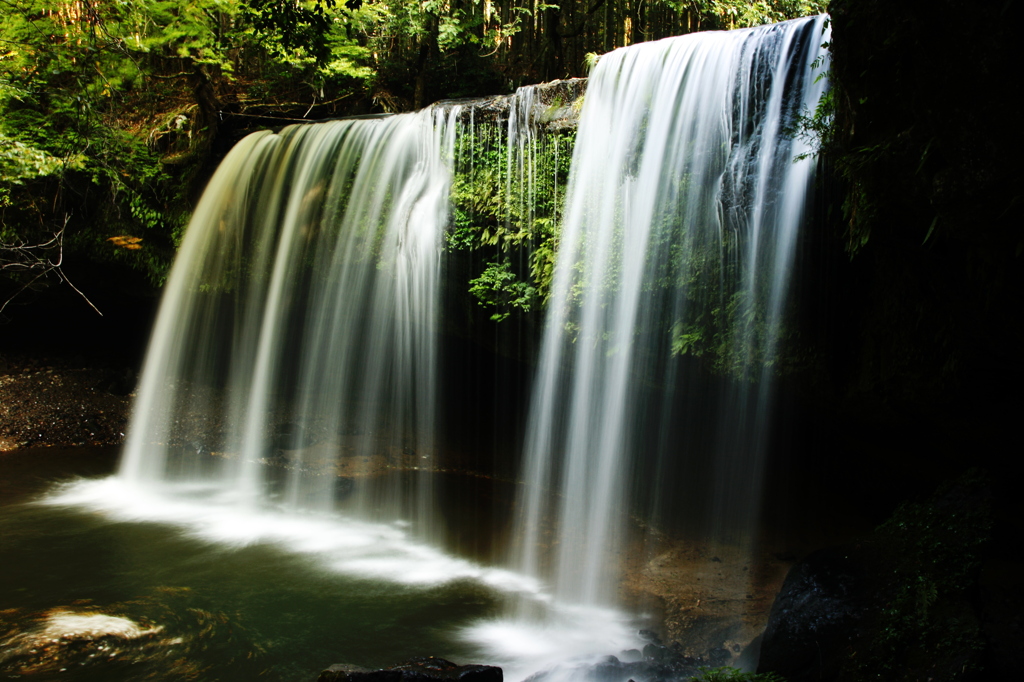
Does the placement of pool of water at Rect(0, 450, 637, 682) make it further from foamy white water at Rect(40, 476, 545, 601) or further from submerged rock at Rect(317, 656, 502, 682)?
submerged rock at Rect(317, 656, 502, 682)

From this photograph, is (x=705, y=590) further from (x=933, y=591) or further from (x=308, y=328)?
(x=308, y=328)

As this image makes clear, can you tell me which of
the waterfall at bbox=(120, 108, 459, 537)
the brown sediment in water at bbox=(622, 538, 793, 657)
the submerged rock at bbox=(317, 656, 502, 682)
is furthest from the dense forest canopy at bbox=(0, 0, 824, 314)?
the brown sediment in water at bbox=(622, 538, 793, 657)

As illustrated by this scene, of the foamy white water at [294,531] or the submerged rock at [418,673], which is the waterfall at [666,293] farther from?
the submerged rock at [418,673]

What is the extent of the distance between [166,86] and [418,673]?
11281 mm

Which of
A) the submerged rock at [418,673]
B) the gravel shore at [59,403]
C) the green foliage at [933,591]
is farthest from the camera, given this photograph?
the gravel shore at [59,403]

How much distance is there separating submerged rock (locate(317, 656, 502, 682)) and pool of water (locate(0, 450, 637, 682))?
2.71ft

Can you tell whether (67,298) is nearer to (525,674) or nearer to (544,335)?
(544,335)

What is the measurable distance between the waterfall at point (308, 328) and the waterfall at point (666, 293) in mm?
2117

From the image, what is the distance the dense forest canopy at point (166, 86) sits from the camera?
30.1 ft

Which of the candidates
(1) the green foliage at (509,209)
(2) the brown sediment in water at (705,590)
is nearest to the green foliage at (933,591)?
(2) the brown sediment in water at (705,590)

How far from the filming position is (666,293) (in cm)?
612

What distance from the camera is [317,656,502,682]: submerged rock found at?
152 inches

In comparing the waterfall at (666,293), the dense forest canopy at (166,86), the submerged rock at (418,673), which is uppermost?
the dense forest canopy at (166,86)

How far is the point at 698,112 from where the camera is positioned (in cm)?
610
